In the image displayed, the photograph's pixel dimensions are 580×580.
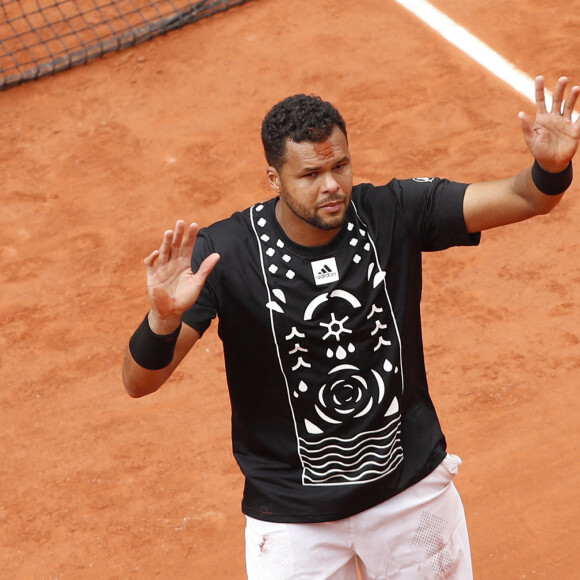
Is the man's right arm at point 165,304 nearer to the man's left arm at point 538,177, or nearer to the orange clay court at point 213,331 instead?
the man's left arm at point 538,177

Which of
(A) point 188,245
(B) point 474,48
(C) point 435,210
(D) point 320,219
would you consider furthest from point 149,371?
(B) point 474,48

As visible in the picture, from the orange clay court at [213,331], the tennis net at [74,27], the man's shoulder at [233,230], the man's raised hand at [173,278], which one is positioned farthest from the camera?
the tennis net at [74,27]

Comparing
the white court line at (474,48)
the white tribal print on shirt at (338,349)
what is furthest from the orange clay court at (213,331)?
the white tribal print on shirt at (338,349)

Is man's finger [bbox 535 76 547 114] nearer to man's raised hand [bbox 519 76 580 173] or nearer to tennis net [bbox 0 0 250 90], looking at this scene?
man's raised hand [bbox 519 76 580 173]

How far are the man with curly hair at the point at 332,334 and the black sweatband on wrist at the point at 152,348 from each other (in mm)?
13

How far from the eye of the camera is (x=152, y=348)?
3.79 meters

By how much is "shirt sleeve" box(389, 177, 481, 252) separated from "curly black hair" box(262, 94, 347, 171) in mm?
354

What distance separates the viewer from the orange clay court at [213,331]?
6.05 metres

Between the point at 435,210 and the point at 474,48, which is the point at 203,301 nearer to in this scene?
the point at 435,210

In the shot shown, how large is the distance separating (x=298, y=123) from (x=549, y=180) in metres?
0.93

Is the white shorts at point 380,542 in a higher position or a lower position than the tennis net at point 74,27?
higher

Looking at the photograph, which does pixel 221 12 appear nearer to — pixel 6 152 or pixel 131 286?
pixel 6 152

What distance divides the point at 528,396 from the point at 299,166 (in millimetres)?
3064

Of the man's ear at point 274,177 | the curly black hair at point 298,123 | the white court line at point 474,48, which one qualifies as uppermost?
the curly black hair at point 298,123
